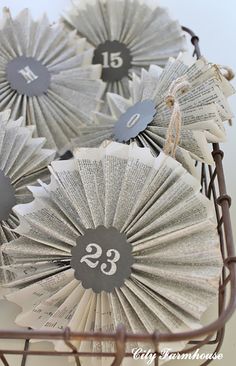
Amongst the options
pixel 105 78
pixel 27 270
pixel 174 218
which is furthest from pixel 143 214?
pixel 105 78

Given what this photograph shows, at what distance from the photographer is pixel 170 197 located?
608 mm

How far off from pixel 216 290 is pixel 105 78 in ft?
1.30

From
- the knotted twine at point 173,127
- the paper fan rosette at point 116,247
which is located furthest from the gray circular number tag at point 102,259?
the knotted twine at point 173,127

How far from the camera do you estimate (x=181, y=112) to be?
26.7 inches

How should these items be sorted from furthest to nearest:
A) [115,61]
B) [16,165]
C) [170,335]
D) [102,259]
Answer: [115,61] → [16,165] → [102,259] → [170,335]

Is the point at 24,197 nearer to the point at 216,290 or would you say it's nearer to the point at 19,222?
the point at 19,222

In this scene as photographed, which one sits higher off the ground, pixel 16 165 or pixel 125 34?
pixel 125 34

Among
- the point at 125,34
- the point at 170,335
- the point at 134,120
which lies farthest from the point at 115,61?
the point at 170,335

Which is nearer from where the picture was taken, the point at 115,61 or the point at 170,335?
the point at 170,335

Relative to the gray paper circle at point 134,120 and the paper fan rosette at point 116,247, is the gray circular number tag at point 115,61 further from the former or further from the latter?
the paper fan rosette at point 116,247

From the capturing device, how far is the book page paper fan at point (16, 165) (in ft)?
2.25

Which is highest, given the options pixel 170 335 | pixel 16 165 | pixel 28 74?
pixel 28 74

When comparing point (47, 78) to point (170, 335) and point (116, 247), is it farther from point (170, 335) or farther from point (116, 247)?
point (170, 335)

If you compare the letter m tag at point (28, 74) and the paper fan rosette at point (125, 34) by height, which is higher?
the paper fan rosette at point (125, 34)
